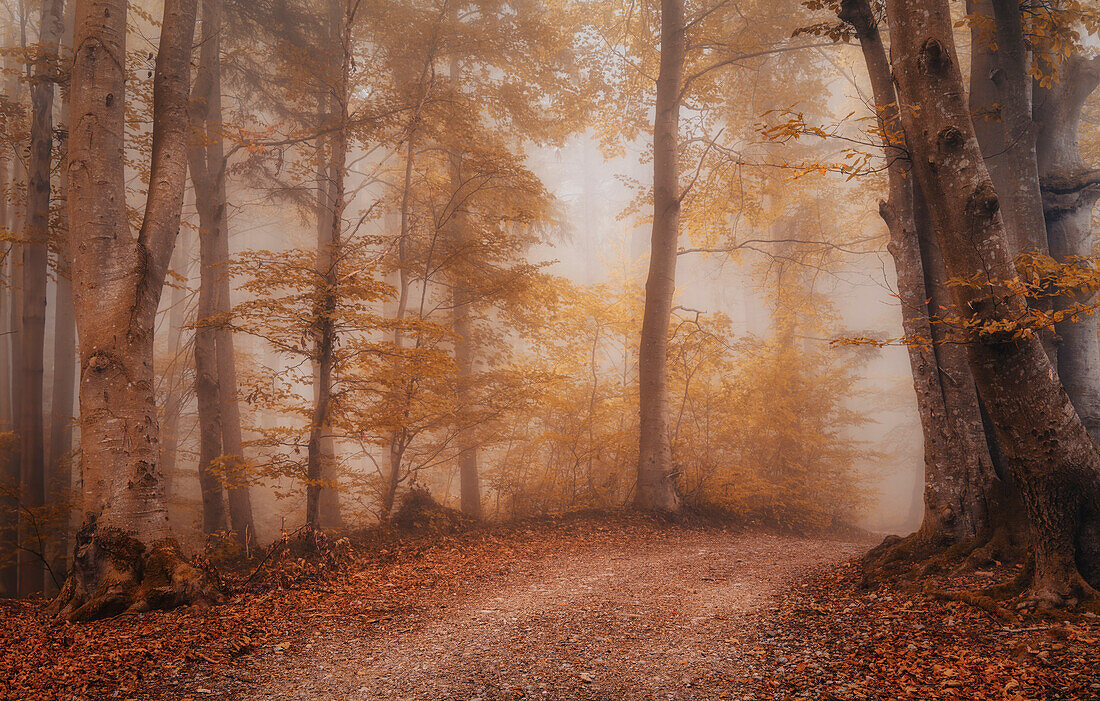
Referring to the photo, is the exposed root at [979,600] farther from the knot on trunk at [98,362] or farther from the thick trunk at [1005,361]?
the knot on trunk at [98,362]

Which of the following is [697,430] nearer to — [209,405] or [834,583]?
[834,583]

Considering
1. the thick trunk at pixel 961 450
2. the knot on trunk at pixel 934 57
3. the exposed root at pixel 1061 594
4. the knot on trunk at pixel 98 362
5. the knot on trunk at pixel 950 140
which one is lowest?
the exposed root at pixel 1061 594

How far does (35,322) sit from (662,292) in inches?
369

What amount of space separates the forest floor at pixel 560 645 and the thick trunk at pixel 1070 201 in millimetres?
2009

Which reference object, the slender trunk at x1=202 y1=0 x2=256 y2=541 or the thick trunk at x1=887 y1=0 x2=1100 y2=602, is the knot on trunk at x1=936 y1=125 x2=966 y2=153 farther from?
the slender trunk at x1=202 y1=0 x2=256 y2=541

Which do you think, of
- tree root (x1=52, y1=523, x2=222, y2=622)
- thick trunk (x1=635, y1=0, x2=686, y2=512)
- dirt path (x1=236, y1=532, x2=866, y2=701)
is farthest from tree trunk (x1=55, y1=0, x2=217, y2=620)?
thick trunk (x1=635, y1=0, x2=686, y2=512)

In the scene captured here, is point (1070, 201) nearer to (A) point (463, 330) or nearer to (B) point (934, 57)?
(B) point (934, 57)

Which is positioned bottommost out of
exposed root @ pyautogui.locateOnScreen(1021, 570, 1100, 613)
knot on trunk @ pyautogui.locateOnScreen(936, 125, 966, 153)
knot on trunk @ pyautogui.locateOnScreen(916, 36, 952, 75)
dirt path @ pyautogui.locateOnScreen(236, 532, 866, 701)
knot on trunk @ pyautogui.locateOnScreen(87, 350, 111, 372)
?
dirt path @ pyautogui.locateOnScreen(236, 532, 866, 701)

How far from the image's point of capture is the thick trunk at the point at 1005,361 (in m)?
3.46

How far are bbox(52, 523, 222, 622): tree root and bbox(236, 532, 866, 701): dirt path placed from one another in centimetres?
130

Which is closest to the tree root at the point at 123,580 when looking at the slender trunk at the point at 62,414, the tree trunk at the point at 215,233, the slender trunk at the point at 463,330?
the tree trunk at the point at 215,233

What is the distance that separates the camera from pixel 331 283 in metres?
6.39

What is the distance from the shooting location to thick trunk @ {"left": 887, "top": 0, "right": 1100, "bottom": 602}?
346cm

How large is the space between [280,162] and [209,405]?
162 inches
